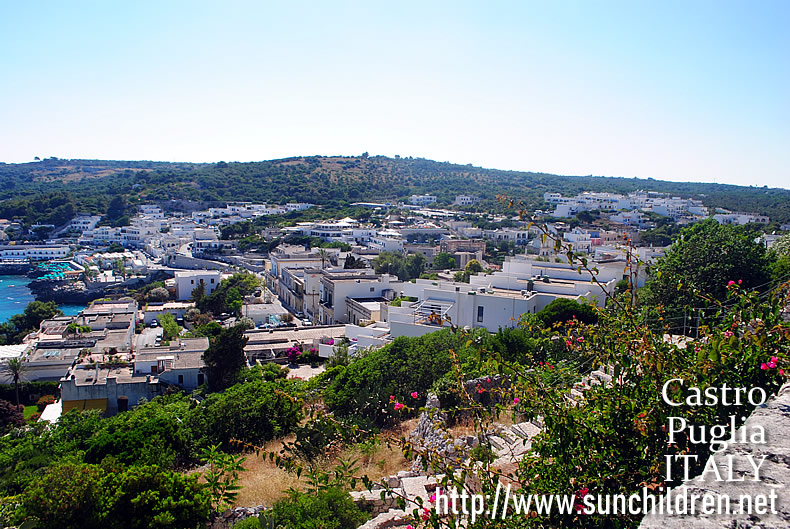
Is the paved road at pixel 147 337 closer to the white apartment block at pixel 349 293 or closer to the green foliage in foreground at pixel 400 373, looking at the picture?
the white apartment block at pixel 349 293

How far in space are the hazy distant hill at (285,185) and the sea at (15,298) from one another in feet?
75.5

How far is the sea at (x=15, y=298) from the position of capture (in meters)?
41.1

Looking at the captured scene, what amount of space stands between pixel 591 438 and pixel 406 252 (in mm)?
45760

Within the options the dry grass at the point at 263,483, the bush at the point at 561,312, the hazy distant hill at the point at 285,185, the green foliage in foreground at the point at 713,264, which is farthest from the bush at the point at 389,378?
the hazy distant hill at the point at 285,185

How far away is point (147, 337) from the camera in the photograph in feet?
86.1

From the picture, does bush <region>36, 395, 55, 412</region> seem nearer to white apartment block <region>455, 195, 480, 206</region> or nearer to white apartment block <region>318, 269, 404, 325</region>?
white apartment block <region>318, 269, 404, 325</region>

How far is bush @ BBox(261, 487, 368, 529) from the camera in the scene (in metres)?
5.57

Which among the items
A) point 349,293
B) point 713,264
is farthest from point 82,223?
point 713,264

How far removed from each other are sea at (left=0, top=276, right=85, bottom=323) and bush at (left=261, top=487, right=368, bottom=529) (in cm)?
3913

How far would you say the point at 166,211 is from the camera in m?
87.7

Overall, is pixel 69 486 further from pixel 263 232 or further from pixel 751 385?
pixel 263 232

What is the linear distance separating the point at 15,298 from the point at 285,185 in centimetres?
6071

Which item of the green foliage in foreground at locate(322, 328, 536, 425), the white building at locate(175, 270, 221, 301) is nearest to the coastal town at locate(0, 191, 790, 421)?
the white building at locate(175, 270, 221, 301)

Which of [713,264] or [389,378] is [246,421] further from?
[713,264]
